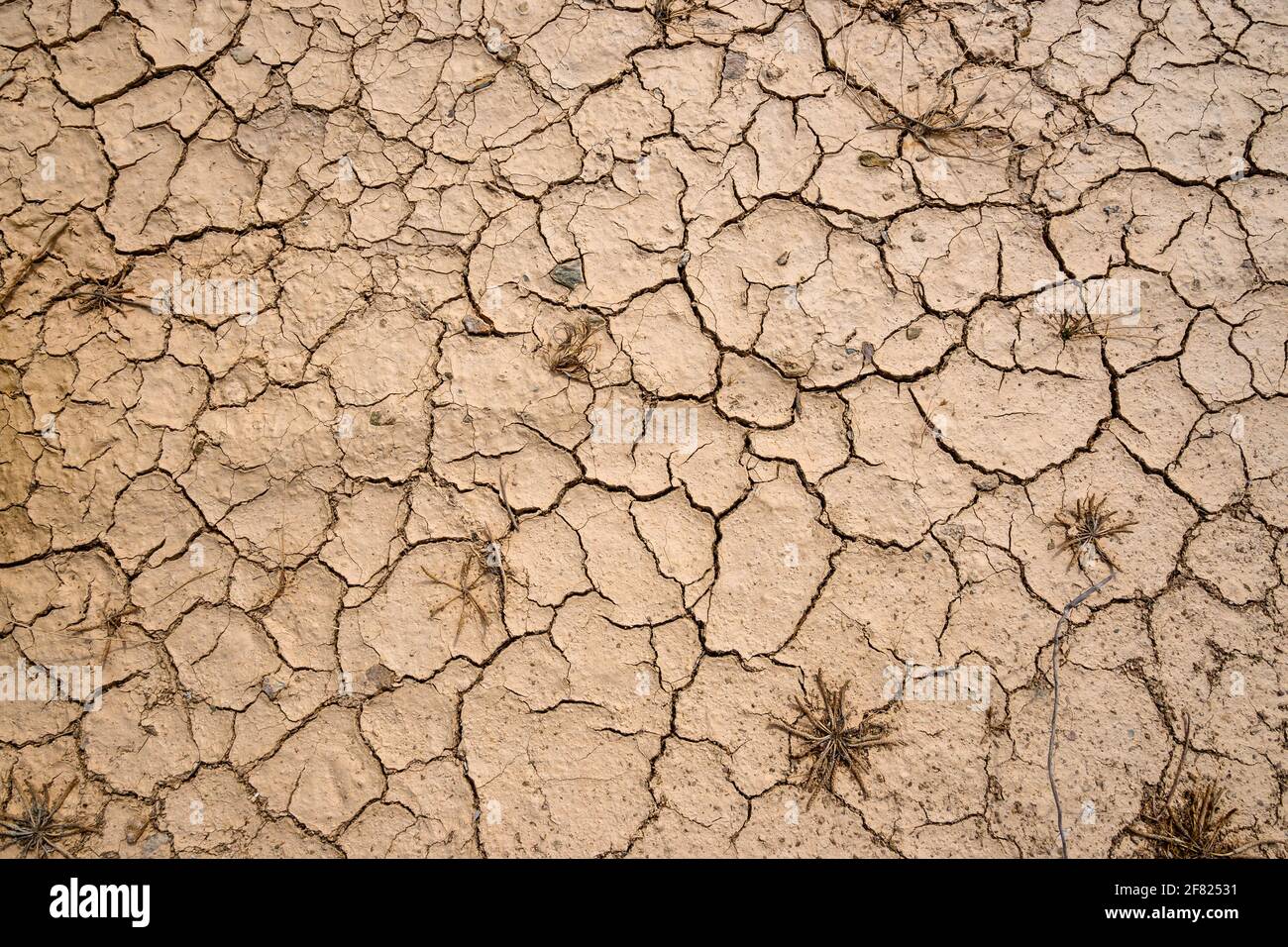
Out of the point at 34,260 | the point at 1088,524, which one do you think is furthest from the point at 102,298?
the point at 1088,524

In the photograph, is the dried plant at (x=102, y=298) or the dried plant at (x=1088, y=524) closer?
the dried plant at (x=1088, y=524)

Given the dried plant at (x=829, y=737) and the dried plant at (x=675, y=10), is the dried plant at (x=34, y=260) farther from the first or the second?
the dried plant at (x=829, y=737)

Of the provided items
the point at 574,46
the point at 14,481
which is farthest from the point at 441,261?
the point at 14,481

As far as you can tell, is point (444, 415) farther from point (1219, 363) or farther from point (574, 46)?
point (1219, 363)

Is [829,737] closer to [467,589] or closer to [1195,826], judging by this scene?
[1195,826]

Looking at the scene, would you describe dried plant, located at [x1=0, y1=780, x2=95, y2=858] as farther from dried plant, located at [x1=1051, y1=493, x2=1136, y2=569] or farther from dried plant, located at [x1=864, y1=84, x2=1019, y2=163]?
dried plant, located at [x1=864, y1=84, x2=1019, y2=163]

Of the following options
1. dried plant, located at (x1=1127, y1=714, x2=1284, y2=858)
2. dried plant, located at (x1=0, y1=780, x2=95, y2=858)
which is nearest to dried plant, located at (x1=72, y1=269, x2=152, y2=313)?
dried plant, located at (x1=0, y1=780, x2=95, y2=858)

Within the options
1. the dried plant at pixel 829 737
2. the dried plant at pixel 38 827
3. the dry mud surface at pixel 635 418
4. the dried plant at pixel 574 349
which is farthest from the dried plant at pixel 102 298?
the dried plant at pixel 829 737
